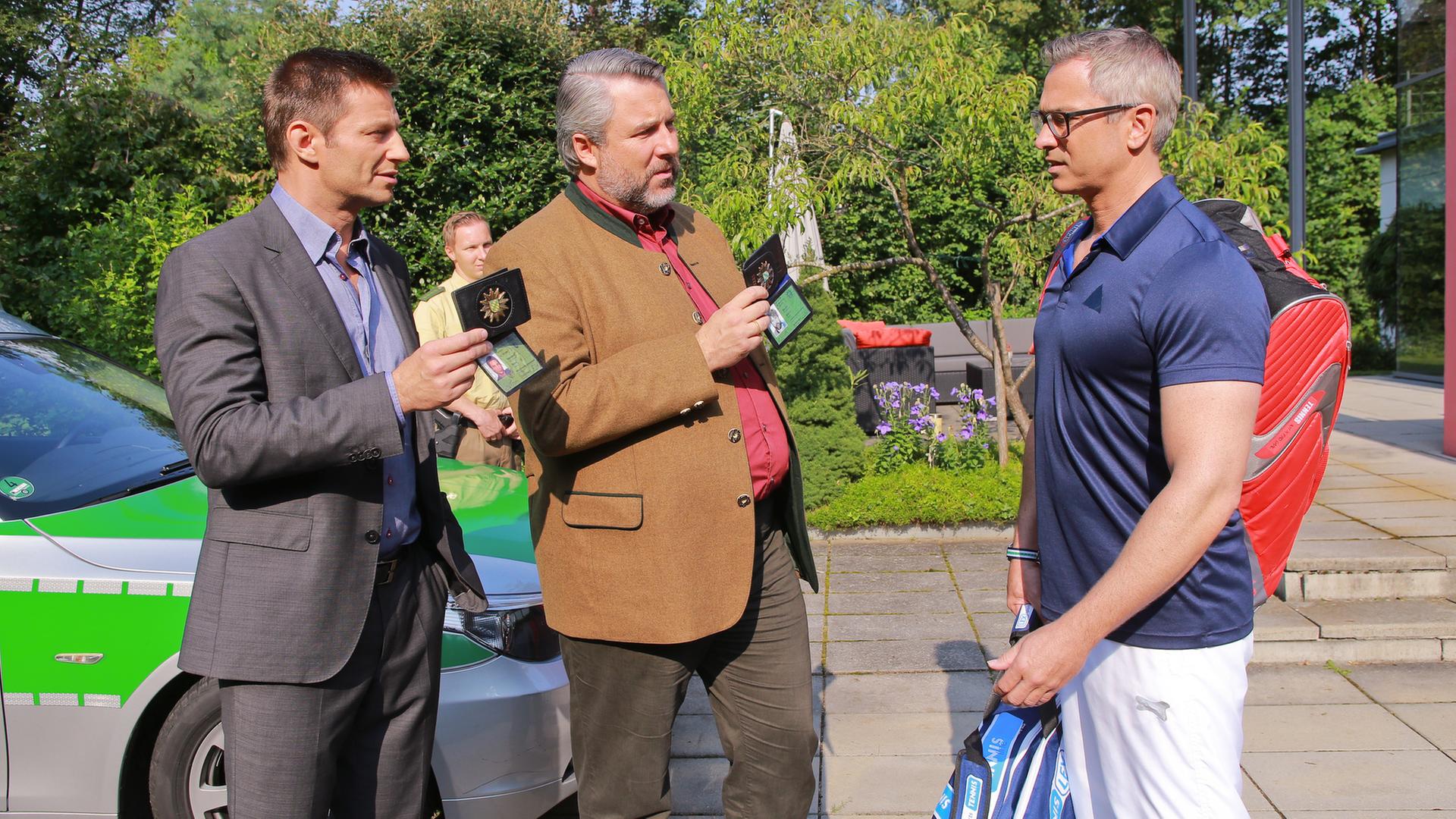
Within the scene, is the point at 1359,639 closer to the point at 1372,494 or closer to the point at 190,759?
the point at 1372,494

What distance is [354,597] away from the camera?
2150mm

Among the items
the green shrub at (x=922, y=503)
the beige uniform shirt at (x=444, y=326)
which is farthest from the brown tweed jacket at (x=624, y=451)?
the green shrub at (x=922, y=503)

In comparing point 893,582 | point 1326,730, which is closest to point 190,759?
point 1326,730

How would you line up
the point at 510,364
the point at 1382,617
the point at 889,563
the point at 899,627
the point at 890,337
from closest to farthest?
1. the point at 510,364
2. the point at 1382,617
3. the point at 899,627
4. the point at 889,563
5. the point at 890,337

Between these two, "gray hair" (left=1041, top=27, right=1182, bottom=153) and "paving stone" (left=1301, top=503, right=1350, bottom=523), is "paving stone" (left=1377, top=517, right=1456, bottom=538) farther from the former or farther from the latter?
"gray hair" (left=1041, top=27, right=1182, bottom=153)

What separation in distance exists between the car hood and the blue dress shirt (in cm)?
67

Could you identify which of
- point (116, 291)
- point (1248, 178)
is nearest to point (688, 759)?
point (1248, 178)

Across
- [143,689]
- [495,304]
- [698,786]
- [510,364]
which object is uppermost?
[495,304]

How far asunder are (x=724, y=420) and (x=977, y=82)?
4.65 m

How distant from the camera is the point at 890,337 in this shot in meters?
12.9

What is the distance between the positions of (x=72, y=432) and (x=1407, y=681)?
5.13 meters

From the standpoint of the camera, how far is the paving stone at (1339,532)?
5.67m

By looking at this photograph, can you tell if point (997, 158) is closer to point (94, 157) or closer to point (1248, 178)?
point (1248, 178)

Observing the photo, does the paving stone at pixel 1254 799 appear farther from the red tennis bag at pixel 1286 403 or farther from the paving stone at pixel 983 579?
the paving stone at pixel 983 579
